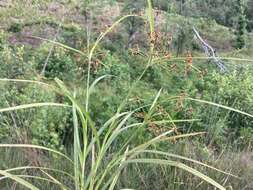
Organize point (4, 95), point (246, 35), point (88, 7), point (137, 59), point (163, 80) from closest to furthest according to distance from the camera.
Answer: point (4, 95), point (163, 80), point (137, 59), point (88, 7), point (246, 35)

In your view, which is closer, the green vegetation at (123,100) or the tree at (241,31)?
the green vegetation at (123,100)

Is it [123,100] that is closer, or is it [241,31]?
[123,100]

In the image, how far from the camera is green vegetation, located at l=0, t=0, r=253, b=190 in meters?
2.51

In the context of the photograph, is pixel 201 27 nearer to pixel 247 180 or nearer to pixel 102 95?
pixel 102 95

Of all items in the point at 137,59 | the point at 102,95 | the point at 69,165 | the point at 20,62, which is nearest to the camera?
the point at 69,165

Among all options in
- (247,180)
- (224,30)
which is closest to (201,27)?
(224,30)

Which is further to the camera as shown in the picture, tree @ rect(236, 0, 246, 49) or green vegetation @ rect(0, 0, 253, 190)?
tree @ rect(236, 0, 246, 49)

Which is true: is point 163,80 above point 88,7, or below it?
below

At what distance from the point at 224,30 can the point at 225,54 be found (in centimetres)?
155

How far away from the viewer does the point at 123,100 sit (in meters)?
3.58

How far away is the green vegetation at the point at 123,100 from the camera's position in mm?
2506

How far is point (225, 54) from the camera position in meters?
8.81

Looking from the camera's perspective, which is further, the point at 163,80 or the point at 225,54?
the point at 225,54

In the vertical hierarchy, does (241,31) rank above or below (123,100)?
below
